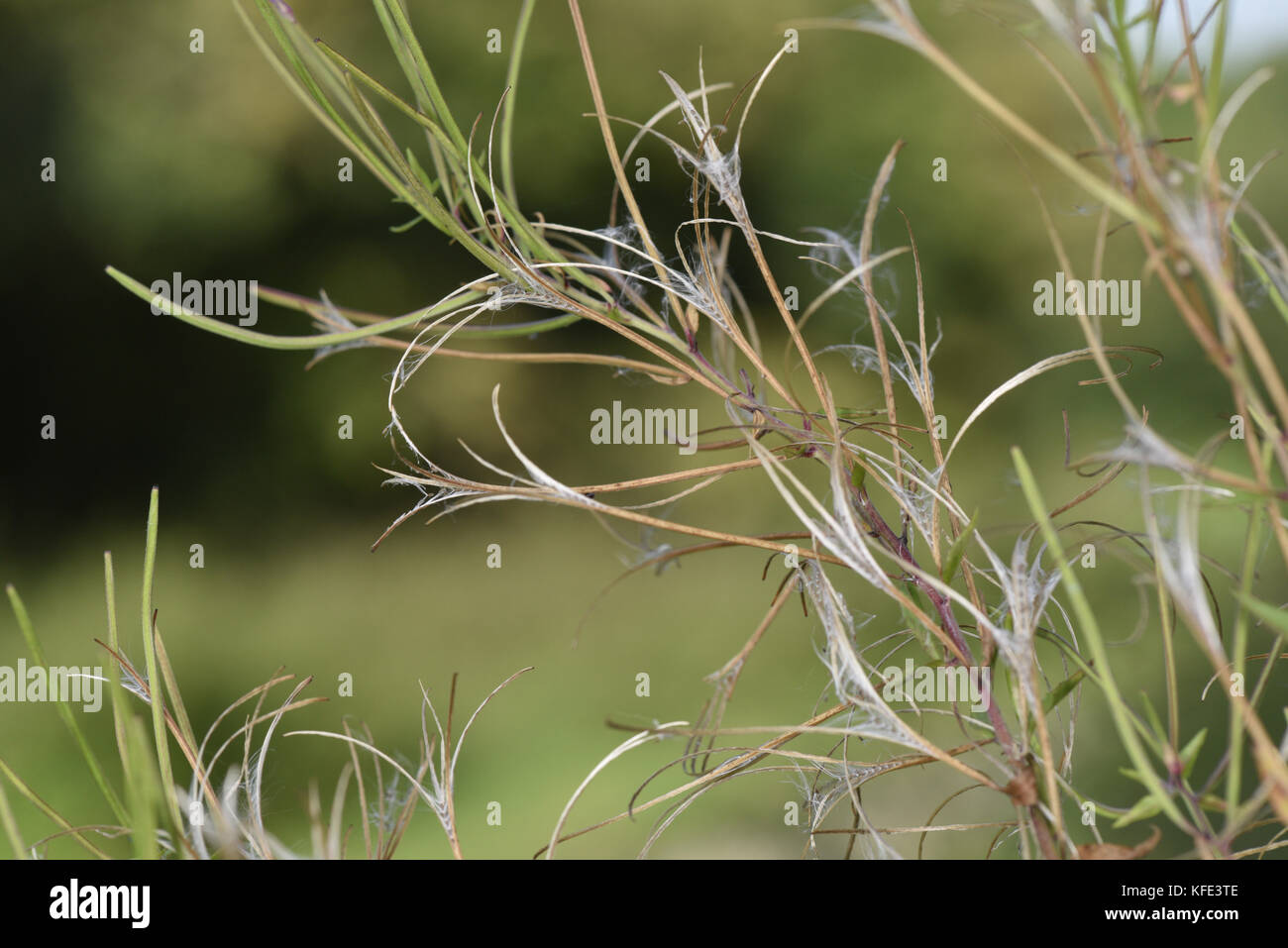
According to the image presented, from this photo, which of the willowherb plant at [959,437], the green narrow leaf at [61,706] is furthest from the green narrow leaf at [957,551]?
the green narrow leaf at [61,706]

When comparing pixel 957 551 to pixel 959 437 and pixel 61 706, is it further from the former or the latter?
pixel 61 706

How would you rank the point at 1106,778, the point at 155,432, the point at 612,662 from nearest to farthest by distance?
the point at 1106,778 → the point at 612,662 → the point at 155,432

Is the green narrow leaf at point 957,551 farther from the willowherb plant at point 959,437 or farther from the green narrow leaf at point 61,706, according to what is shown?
the green narrow leaf at point 61,706

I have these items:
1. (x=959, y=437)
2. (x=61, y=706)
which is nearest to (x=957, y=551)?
(x=959, y=437)

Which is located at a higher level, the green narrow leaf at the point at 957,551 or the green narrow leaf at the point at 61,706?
the green narrow leaf at the point at 957,551

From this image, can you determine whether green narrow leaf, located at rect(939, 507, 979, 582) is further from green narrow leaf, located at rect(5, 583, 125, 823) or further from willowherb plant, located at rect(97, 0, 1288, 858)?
green narrow leaf, located at rect(5, 583, 125, 823)

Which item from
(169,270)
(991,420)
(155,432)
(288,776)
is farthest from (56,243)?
(991,420)

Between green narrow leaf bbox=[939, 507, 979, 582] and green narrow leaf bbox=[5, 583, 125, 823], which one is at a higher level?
green narrow leaf bbox=[939, 507, 979, 582]

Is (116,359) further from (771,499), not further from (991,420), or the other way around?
(991,420)

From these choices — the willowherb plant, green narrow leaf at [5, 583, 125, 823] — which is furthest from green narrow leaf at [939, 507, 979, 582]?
green narrow leaf at [5, 583, 125, 823]

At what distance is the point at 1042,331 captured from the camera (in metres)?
1.50
